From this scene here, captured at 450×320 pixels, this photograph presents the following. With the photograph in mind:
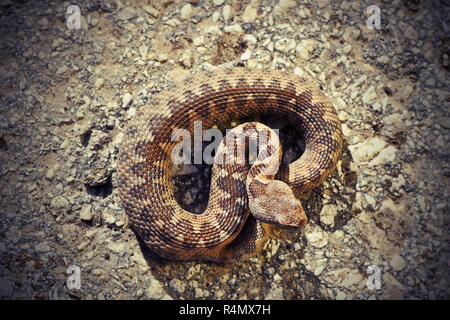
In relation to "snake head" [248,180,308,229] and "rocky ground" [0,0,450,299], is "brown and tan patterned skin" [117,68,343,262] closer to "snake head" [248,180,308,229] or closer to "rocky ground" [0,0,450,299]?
"snake head" [248,180,308,229]

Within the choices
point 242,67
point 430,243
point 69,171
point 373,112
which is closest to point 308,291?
point 430,243

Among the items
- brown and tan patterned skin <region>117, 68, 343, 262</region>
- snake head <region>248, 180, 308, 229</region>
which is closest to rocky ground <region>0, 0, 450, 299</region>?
brown and tan patterned skin <region>117, 68, 343, 262</region>

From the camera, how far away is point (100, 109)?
447cm

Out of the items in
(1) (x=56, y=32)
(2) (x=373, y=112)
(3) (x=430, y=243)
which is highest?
(1) (x=56, y=32)

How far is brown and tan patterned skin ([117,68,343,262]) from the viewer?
3.85 m

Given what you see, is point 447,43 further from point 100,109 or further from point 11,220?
point 11,220

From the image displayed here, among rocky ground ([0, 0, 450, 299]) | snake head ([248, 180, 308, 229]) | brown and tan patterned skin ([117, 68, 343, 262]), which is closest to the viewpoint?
snake head ([248, 180, 308, 229])

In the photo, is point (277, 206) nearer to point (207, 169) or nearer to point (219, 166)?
point (219, 166)

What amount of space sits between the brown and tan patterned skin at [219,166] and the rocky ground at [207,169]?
1.27 feet

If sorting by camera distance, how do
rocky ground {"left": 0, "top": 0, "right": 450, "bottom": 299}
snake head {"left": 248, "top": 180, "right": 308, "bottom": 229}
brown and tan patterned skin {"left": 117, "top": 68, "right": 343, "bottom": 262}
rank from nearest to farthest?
snake head {"left": 248, "top": 180, "right": 308, "bottom": 229} → brown and tan patterned skin {"left": 117, "top": 68, "right": 343, "bottom": 262} → rocky ground {"left": 0, "top": 0, "right": 450, "bottom": 299}

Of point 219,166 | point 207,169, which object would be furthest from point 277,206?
point 207,169

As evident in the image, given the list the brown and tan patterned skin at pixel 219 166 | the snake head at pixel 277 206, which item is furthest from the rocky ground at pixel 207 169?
the snake head at pixel 277 206

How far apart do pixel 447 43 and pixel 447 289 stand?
9.56 feet

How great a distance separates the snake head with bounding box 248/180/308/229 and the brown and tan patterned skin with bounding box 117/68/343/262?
1 centimetres
